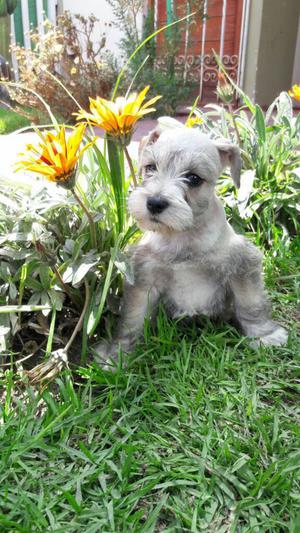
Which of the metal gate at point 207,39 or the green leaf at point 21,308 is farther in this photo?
the metal gate at point 207,39

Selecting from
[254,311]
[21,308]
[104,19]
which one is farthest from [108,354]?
[104,19]

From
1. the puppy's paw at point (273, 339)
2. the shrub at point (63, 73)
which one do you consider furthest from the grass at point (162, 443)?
the shrub at point (63, 73)

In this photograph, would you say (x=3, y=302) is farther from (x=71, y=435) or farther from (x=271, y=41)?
(x=271, y=41)

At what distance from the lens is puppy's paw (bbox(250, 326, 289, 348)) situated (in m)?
2.49

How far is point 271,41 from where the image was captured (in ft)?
26.8

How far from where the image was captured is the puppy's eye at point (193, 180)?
217 cm

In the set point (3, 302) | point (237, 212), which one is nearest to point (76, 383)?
point (3, 302)

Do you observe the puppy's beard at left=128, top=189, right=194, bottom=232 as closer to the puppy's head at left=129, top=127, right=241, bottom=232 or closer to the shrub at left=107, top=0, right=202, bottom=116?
the puppy's head at left=129, top=127, right=241, bottom=232

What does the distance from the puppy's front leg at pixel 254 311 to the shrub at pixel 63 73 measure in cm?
576

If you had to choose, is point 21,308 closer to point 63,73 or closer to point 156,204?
point 156,204

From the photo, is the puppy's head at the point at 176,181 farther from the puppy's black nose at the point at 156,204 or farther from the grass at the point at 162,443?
the grass at the point at 162,443

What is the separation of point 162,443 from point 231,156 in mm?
1411

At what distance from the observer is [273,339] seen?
2.52m

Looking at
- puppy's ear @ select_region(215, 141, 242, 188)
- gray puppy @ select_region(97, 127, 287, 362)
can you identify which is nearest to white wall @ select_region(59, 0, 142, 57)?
puppy's ear @ select_region(215, 141, 242, 188)
